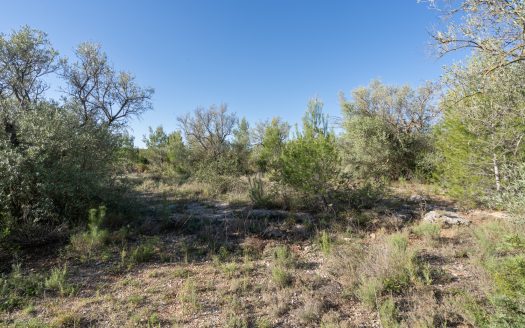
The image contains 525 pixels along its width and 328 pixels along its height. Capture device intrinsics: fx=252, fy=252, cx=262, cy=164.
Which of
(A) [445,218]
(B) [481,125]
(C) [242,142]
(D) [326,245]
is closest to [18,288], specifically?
(D) [326,245]

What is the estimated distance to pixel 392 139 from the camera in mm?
13016

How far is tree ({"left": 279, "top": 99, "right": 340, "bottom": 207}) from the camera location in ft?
24.3

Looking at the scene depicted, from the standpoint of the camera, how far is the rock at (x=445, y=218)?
6.39m

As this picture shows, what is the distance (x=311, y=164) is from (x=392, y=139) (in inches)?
306

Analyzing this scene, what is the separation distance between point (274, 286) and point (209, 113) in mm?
22007

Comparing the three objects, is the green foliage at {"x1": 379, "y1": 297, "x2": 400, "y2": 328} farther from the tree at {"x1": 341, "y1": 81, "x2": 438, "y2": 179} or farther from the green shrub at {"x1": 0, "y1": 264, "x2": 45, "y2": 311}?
the tree at {"x1": 341, "y1": 81, "x2": 438, "y2": 179}

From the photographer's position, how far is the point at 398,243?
480 centimetres

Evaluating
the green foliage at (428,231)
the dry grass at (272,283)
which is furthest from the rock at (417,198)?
the green foliage at (428,231)

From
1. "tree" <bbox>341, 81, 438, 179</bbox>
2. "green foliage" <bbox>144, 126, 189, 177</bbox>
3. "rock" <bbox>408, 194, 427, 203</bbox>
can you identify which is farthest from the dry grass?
"green foliage" <bbox>144, 126, 189, 177</bbox>

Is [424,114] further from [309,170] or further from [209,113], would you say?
[209,113]

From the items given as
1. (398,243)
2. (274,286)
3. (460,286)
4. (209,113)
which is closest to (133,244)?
(274,286)

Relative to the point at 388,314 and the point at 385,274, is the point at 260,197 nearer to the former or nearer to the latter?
the point at 385,274

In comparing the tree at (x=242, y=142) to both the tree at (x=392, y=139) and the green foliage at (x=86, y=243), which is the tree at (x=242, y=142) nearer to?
the tree at (x=392, y=139)

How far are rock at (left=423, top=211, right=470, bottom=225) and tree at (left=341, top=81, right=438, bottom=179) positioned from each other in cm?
530
